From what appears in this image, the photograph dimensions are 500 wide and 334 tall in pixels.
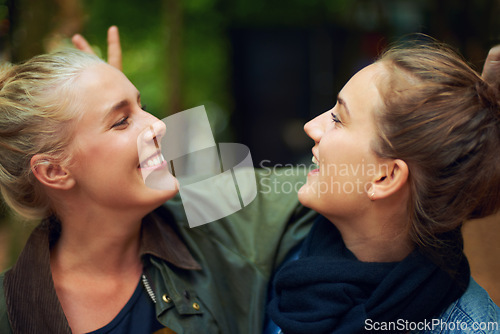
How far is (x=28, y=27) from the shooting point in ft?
7.28

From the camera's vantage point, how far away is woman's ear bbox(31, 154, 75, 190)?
140cm

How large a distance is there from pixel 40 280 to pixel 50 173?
33 centimetres

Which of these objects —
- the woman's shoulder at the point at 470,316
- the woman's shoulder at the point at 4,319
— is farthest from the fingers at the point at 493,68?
the woman's shoulder at the point at 4,319

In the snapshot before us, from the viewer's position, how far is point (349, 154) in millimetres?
1328

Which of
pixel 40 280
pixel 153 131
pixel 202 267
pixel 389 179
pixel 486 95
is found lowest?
pixel 202 267

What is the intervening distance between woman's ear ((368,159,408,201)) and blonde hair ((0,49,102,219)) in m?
0.93

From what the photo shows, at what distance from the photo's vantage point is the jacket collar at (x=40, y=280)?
1.32 m

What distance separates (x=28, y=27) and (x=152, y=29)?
53.2 inches

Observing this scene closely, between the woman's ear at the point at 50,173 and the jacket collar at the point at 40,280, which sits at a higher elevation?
the woman's ear at the point at 50,173

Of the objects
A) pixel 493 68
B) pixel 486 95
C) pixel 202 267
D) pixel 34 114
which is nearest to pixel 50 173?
pixel 34 114

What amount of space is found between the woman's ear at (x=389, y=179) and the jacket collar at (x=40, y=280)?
2.14ft

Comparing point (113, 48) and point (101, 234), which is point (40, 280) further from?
point (113, 48)

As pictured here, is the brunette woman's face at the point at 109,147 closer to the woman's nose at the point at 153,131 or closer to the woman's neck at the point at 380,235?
the woman's nose at the point at 153,131

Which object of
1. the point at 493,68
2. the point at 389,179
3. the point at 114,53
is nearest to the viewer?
the point at 389,179
